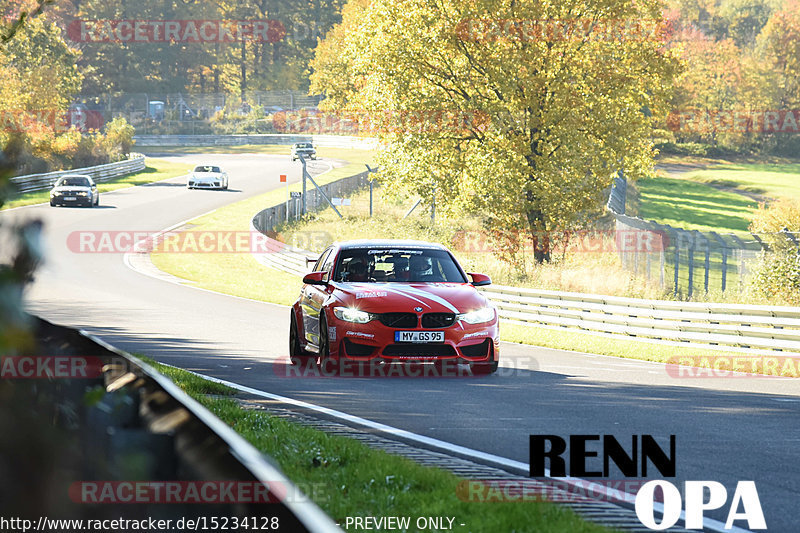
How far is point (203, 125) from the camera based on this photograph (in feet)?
338

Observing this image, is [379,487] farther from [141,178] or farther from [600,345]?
[141,178]

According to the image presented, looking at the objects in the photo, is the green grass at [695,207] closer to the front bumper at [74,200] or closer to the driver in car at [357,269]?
the front bumper at [74,200]

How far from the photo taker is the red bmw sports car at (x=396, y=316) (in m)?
13.4

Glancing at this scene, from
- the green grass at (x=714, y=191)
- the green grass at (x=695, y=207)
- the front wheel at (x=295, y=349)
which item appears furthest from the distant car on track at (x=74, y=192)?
the front wheel at (x=295, y=349)

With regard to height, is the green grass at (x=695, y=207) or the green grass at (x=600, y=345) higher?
the green grass at (x=600, y=345)

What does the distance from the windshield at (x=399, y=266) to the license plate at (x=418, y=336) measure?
4.16 feet

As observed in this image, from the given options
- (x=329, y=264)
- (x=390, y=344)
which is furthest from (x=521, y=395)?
(x=329, y=264)

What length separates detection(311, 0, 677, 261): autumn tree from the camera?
30.0m

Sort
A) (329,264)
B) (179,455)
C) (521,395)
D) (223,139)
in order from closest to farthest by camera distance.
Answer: (179,455), (521,395), (329,264), (223,139)

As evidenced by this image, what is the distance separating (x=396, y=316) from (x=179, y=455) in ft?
34.7

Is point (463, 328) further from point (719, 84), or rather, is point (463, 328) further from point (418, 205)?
point (719, 84)

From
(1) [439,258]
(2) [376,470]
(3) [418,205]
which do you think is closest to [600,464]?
(2) [376,470]

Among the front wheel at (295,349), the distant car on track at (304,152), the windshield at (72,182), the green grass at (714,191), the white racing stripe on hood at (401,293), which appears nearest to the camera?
the white racing stripe on hood at (401,293)

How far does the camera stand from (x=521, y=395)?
40.6ft
